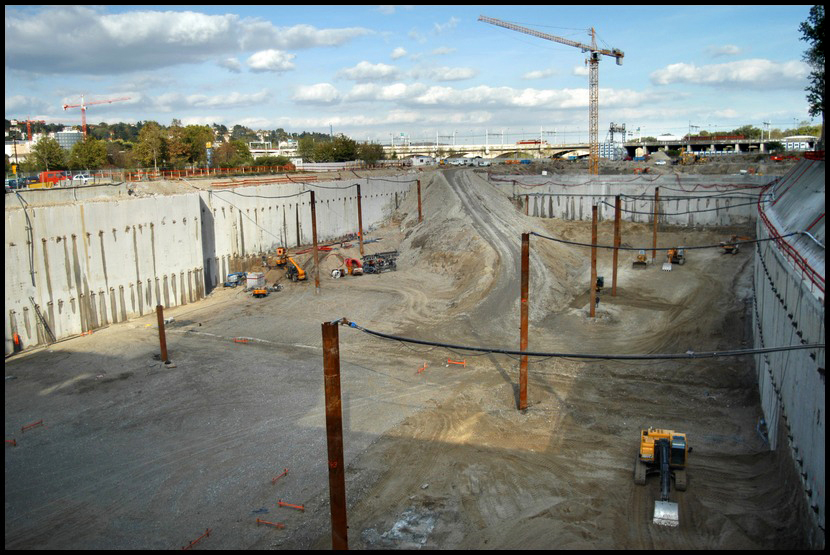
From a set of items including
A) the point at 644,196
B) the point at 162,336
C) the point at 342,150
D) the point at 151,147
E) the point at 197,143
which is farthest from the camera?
the point at 342,150

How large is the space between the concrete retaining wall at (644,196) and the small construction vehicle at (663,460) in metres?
32.3

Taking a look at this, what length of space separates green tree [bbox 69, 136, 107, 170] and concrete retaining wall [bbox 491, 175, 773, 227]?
39073mm

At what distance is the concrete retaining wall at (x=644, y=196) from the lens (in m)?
50.3

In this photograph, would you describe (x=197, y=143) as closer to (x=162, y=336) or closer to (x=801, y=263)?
(x=162, y=336)

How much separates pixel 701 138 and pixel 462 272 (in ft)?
431

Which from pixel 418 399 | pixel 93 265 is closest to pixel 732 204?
pixel 418 399

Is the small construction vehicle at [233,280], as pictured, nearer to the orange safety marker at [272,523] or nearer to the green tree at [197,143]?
the orange safety marker at [272,523]

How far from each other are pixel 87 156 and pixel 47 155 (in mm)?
3816

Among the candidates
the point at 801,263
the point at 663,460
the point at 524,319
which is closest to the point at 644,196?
the point at 524,319

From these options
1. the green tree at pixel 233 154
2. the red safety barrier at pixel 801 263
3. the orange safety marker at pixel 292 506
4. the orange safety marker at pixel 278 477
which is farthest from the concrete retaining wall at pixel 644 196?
the orange safety marker at pixel 292 506

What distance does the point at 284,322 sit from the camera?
3031cm

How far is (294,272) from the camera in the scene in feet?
125

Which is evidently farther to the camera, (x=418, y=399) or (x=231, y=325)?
(x=231, y=325)

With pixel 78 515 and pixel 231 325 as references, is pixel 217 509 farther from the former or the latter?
pixel 231 325
